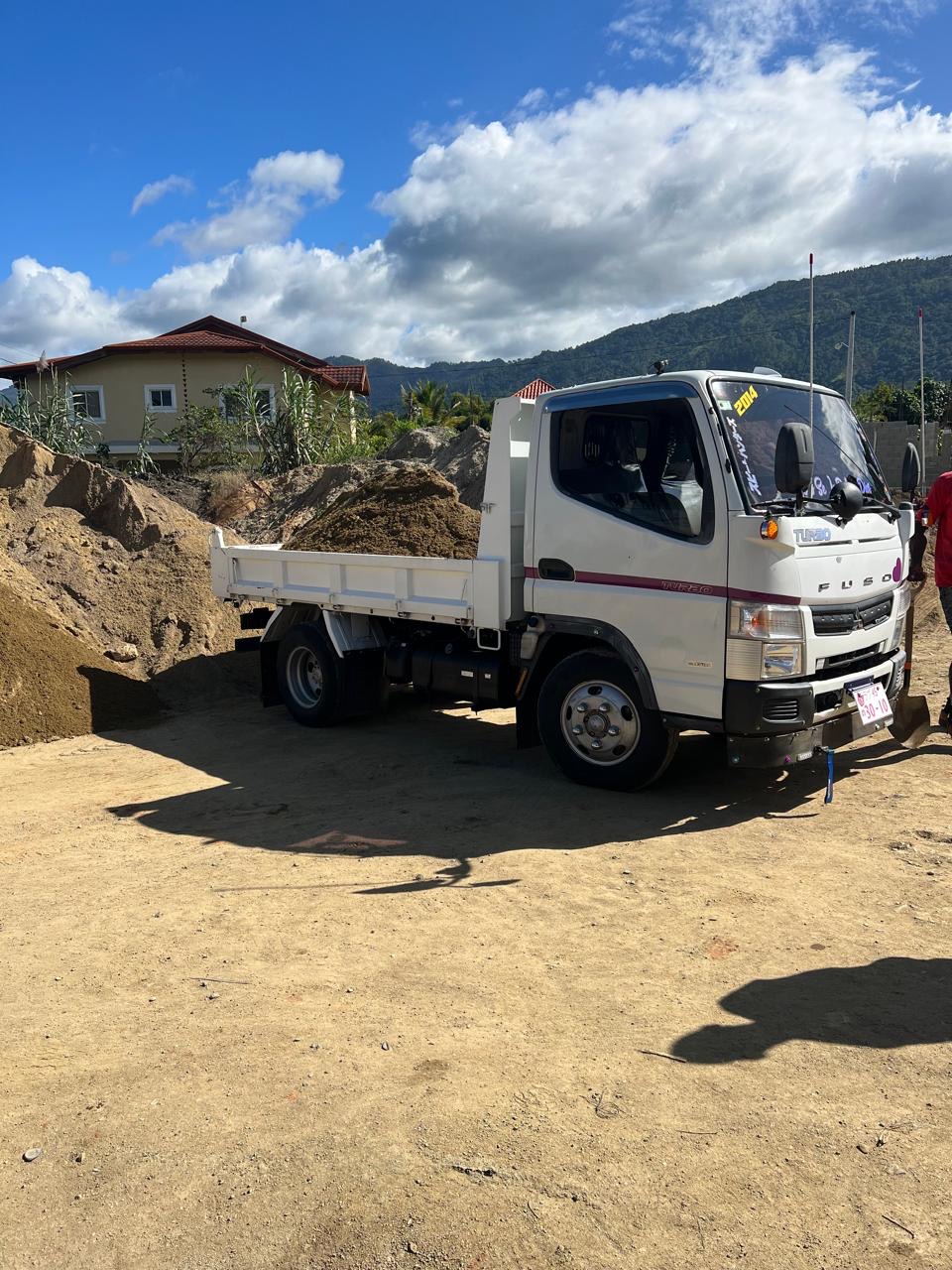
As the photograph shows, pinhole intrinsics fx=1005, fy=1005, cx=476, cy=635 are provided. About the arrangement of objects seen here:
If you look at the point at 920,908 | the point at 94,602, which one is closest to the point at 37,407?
the point at 94,602

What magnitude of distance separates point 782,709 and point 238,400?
1092 inches

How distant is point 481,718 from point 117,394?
28435 mm

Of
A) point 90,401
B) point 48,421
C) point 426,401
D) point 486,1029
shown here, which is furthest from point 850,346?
point 426,401

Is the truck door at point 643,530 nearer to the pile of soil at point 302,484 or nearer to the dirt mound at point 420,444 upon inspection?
the pile of soil at point 302,484

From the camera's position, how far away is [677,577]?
596 cm

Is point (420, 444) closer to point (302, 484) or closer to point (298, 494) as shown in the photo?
point (302, 484)

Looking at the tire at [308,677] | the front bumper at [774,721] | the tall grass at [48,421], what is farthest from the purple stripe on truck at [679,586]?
the tall grass at [48,421]

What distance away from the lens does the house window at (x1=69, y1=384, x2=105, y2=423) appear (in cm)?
3328

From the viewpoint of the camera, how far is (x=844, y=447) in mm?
6480

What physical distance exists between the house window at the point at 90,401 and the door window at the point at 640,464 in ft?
99.3

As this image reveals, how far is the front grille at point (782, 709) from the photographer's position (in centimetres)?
569

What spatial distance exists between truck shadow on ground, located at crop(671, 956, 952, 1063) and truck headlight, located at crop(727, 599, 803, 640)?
6.43ft

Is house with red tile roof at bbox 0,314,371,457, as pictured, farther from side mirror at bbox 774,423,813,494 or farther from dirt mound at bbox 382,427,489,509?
side mirror at bbox 774,423,813,494

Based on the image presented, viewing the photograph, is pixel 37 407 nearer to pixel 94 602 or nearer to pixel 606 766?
pixel 94 602
